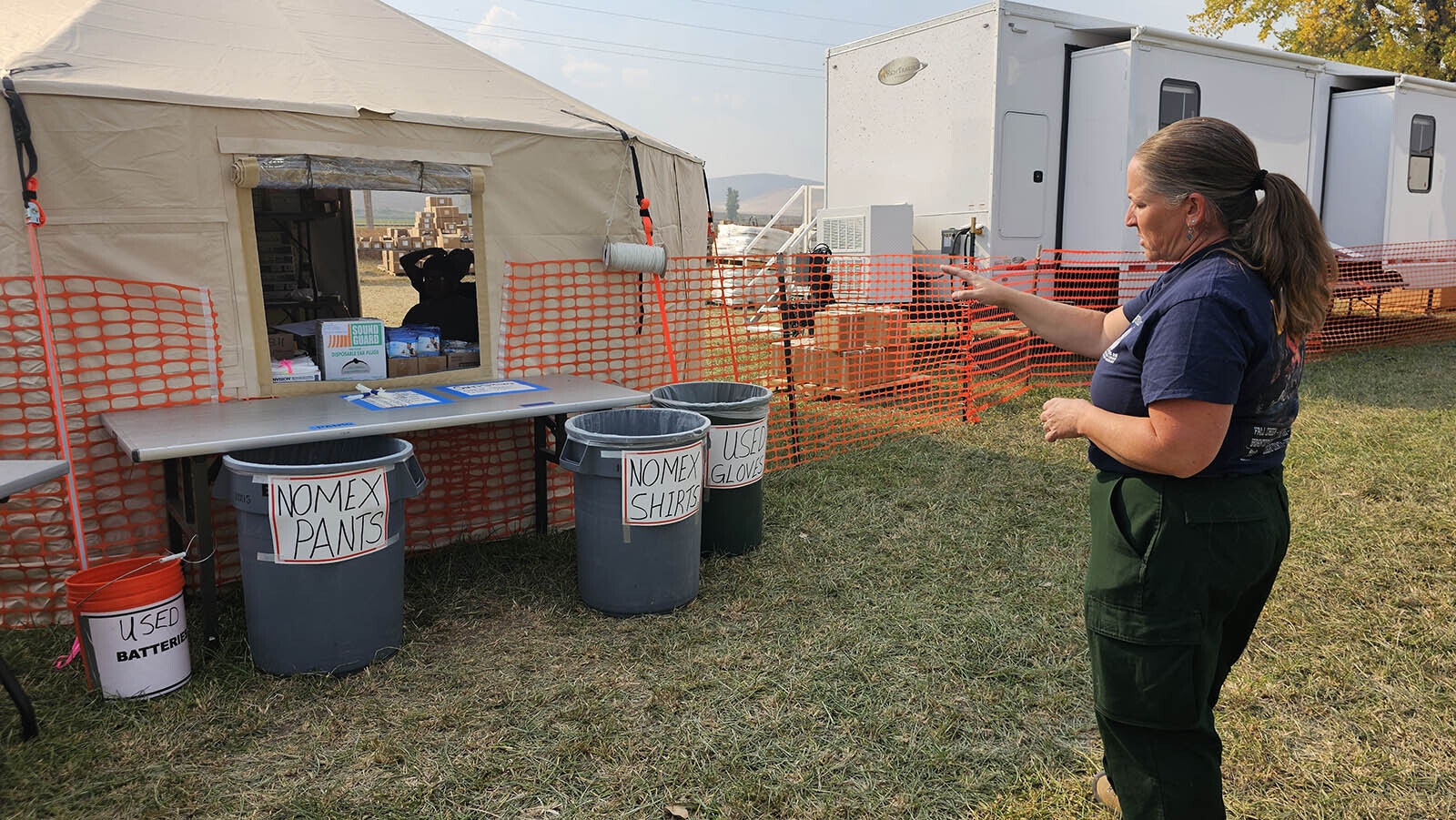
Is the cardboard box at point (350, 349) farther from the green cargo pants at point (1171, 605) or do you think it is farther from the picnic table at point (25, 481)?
the green cargo pants at point (1171, 605)

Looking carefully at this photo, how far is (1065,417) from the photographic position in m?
2.04

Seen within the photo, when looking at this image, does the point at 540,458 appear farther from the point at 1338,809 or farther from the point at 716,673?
the point at 1338,809

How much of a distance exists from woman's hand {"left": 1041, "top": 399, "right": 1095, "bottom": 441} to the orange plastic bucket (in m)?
3.03

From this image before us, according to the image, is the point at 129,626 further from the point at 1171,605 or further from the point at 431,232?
the point at 431,232

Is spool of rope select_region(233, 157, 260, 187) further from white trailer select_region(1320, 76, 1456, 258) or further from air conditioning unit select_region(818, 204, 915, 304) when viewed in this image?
white trailer select_region(1320, 76, 1456, 258)

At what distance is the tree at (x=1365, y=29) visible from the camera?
2020 cm

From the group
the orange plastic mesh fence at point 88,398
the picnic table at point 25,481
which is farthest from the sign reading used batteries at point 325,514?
the orange plastic mesh fence at point 88,398

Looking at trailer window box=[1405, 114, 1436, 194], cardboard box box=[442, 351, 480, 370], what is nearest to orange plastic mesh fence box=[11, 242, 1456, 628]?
cardboard box box=[442, 351, 480, 370]

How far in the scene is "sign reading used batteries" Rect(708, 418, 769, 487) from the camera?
461cm

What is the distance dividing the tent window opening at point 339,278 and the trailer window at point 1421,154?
11.6 m

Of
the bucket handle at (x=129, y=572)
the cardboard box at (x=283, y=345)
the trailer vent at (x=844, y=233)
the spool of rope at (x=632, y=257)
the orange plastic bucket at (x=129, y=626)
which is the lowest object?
the orange plastic bucket at (x=129, y=626)

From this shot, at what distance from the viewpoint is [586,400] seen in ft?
13.7

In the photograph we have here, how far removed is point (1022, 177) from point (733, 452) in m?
5.87

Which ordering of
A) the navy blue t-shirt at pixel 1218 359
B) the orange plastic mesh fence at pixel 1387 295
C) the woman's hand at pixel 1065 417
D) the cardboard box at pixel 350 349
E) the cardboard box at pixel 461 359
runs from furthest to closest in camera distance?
the orange plastic mesh fence at pixel 1387 295 → the cardboard box at pixel 461 359 → the cardboard box at pixel 350 349 → the woman's hand at pixel 1065 417 → the navy blue t-shirt at pixel 1218 359
